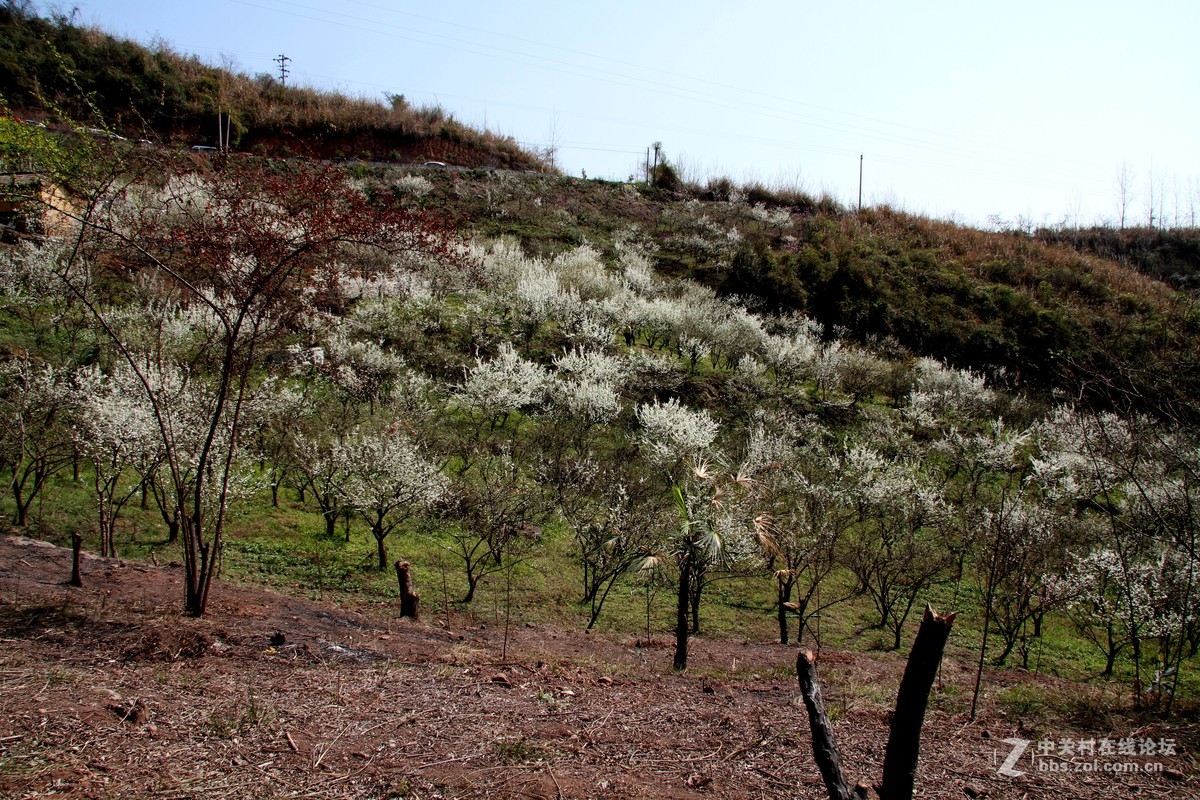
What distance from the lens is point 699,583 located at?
14102mm

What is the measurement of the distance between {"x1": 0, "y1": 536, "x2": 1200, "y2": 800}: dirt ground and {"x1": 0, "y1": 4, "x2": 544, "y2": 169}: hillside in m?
38.3

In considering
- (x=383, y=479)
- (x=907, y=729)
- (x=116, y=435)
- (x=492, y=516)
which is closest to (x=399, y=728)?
(x=907, y=729)

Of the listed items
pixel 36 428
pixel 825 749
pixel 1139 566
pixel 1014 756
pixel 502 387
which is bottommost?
pixel 1139 566

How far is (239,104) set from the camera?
56.4 meters

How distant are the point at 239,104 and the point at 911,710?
231 ft

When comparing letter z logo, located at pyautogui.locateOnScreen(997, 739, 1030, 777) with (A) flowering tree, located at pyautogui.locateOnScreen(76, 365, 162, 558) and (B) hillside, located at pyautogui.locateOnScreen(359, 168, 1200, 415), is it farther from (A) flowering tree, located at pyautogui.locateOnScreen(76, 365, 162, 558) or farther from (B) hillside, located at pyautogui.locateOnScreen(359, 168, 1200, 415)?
(B) hillside, located at pyautogui.locateOnScreen(359, 168, 1200, 415)

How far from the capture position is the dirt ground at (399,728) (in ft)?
13.5

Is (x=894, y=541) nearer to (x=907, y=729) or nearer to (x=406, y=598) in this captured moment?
(x=406, y=598)

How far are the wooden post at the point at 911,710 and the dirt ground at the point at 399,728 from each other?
1.55 metres

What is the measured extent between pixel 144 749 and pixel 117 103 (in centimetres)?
5819

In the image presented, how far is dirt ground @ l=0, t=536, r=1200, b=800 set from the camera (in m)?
4.11

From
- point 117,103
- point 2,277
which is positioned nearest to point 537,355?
point 2,277

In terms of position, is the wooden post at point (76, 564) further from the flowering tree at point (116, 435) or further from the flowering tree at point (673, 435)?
the flowering tree at point (673, 435)

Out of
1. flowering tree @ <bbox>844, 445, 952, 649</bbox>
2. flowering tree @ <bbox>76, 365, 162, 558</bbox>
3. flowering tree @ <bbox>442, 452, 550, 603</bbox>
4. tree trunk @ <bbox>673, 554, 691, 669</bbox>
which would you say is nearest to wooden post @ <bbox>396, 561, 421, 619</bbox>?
flowering tree @ <bbox>442, 452, 550, 603</bbox>
